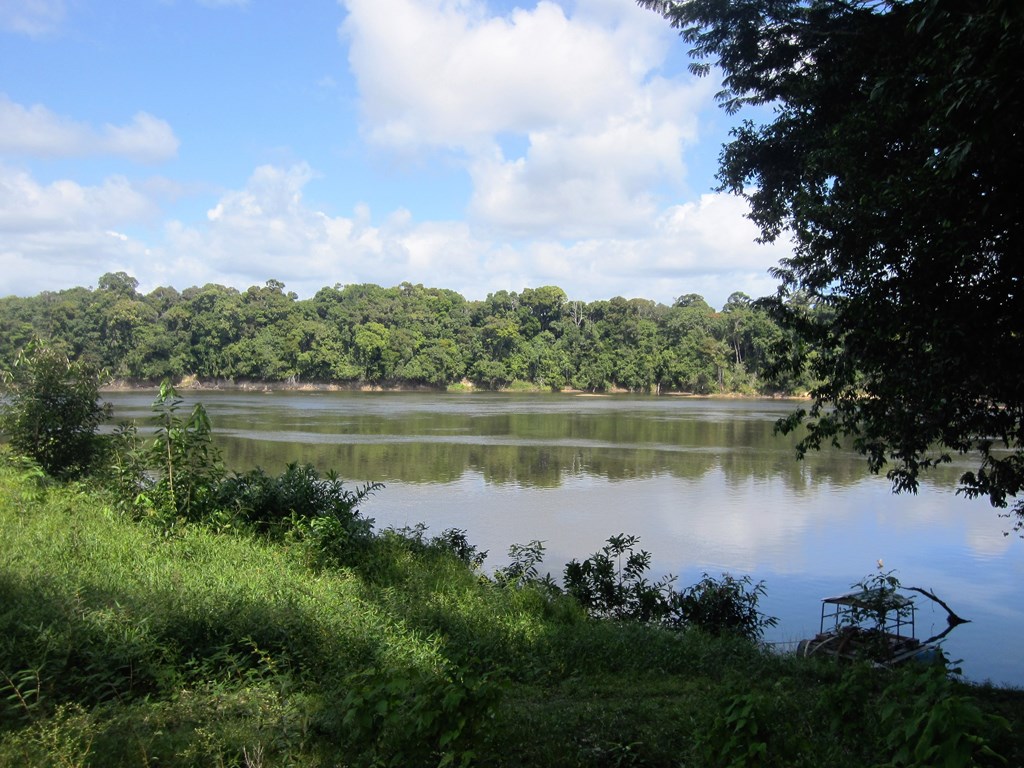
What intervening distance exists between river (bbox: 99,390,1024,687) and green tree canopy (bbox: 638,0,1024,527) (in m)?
2.16

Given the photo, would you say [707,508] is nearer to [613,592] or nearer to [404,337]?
[613,592]

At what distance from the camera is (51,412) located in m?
Result: 8.77

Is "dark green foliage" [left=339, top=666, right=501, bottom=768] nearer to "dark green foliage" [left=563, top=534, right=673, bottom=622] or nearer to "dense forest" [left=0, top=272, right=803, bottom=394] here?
"dark green foliage" [left=563, top=534, right=673, bottom=622]

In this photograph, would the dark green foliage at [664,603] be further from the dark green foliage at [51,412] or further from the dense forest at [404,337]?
the dense forest at [404,337]

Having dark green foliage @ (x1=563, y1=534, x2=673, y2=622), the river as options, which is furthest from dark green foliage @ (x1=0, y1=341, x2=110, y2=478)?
dark green foliage @ (x1=563, y1=534, x2=673, y2=622)

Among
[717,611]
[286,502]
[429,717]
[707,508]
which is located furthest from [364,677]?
[707,508]

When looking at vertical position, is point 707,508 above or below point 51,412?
below

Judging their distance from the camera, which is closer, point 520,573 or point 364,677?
point 364,677

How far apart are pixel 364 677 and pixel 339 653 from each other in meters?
1.20

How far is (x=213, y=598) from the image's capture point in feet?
16.5

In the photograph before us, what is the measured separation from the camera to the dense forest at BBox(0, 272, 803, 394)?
5466 cm

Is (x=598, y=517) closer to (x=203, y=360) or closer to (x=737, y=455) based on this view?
(x=737, y=455)

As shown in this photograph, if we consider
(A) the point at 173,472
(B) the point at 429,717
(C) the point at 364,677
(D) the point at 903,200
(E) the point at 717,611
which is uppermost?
(D) the point at 903,200

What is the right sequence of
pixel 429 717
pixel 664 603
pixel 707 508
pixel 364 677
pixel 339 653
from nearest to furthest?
pixel 429 717 < pixel 364 677 < pixel 339 653 < pixel 664 603 < pixel 707 508
